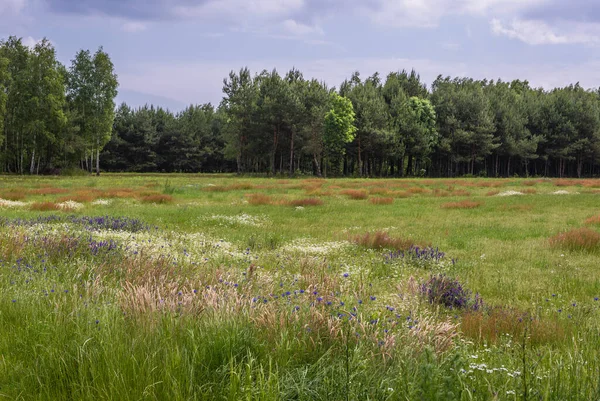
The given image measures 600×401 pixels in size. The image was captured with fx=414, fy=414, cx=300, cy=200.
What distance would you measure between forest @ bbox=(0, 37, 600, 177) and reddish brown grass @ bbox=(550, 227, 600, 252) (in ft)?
182

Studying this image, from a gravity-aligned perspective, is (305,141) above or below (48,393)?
above

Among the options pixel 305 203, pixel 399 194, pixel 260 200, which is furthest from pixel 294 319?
pixel 399 194

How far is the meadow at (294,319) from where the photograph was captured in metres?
3.16

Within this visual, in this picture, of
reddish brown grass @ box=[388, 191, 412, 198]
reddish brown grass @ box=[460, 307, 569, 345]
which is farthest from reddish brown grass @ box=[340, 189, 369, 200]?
reddish brown grass @ box=[460, 307, 569, 345]

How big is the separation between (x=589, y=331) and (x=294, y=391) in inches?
168

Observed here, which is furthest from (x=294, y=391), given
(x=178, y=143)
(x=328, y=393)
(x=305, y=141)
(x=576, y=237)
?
(x=178, y=143)

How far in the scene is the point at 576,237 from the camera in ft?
41.5

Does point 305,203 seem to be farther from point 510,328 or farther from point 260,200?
point 510,328

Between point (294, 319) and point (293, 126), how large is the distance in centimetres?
6496

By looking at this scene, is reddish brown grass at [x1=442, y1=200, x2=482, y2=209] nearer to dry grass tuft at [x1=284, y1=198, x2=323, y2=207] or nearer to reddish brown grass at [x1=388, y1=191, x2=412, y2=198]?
reddish brown grass at [x1=388, y1=191, x2=412, y2=198]

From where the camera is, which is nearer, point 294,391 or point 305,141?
point 294,391

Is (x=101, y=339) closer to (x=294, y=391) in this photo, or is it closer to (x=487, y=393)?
(x=294, y=391)

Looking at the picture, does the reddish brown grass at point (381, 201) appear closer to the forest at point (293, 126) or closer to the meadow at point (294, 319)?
the meadow at point (294, 319)

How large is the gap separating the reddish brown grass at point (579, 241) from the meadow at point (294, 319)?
0.05 meters
